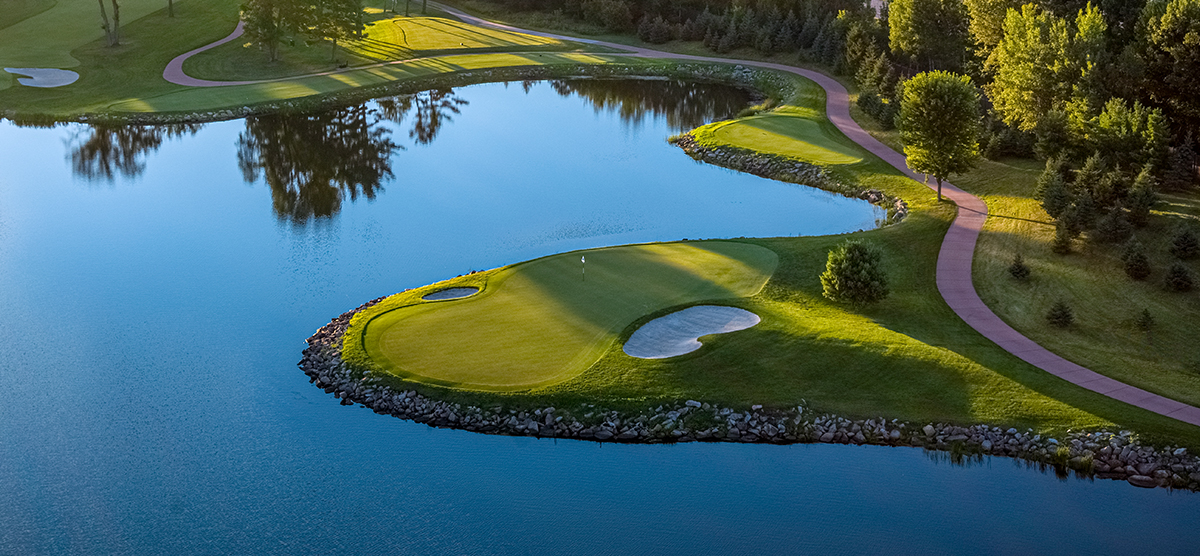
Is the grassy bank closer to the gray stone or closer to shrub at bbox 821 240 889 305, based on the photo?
shrub at bbox 821 240 889 305

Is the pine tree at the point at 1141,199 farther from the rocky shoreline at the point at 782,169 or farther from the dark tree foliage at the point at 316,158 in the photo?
the dark tree foliage at the point at 316,158

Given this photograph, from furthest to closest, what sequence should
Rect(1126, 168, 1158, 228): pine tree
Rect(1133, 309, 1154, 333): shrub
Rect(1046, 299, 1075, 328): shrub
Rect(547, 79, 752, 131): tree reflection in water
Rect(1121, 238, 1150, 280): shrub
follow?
Rect(547, 79, 752, 131): tree reflection in water, Rect(1126, 168, 1158, 228): pine tree, Rect(1121, 238, 1150, 280): shrub, Rect(1046, 299, 1075, 328): shrub, Rect(1133, 309, 1154, 333): shrub

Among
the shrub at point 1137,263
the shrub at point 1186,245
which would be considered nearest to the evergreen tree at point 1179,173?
the shrub at point 1186,245

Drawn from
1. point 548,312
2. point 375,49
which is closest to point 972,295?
point 548,312

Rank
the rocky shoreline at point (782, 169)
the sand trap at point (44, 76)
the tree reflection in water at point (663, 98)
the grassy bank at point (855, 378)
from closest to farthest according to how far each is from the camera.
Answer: the grassy bank at point (855, 378)
the rocky shoreline at point (782, 169)
the tree reflection in water at point (663, 98)
the sand trap at point (44, 76)

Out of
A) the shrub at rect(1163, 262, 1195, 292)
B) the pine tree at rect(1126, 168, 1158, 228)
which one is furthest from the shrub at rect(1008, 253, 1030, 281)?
the pine tree at rect(1126, 168, 1158, 228)
